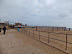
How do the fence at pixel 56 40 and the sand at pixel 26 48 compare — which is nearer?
the sand at pixel 26 48

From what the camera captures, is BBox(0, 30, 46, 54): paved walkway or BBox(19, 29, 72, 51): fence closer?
BBox(0, 30, 46, 54): paved walkway

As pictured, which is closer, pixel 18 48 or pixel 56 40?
pixel 18 48

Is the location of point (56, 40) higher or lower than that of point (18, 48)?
lower

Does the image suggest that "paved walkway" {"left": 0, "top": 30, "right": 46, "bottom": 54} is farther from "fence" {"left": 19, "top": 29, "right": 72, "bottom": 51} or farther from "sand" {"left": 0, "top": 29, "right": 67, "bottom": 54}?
"fence" {"left": 19, "top": 29, "right": 72, "bottom": 51}

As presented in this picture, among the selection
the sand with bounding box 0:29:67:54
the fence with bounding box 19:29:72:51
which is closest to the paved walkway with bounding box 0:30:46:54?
the sand with bounding box 0:29:67:54

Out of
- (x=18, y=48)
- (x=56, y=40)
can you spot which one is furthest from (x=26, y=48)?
(x=56, y=40)

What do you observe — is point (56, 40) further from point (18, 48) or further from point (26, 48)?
point (18, 48)

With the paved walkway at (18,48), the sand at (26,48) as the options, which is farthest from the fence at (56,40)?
the paved walkway at (18,48)

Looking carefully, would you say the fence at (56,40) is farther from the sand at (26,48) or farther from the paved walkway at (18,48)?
the paved walkway at (18,48)

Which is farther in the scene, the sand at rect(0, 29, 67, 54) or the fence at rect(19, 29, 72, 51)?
the fence at rect(19, 29, 72, 51)

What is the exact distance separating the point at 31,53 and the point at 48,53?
1.20 metres

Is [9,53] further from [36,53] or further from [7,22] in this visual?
[7,22]

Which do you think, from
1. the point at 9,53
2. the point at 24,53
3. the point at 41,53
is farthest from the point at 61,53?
the point at 9,53

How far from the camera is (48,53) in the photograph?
4301 millimetres
